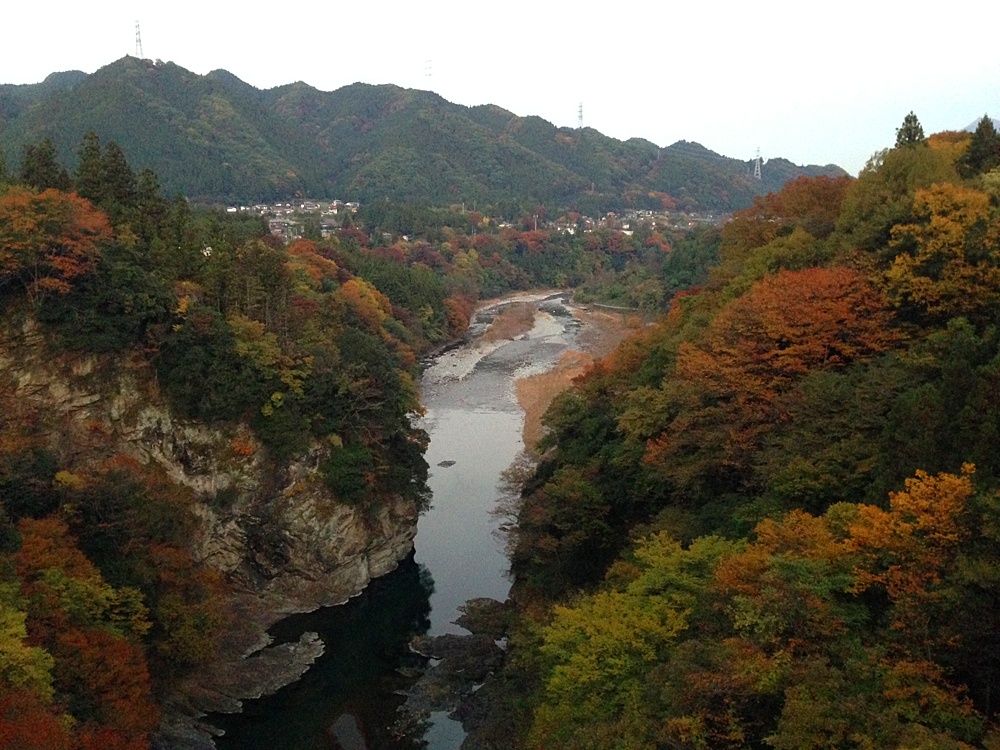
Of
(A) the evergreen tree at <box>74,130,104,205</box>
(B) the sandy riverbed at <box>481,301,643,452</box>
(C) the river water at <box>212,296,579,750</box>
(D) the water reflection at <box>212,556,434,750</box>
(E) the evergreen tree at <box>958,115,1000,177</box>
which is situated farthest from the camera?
(B) the sandy riverbed at <box>481,301,643,452</box>

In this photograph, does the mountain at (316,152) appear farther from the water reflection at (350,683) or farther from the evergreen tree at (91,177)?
the water reflection at (350,683)

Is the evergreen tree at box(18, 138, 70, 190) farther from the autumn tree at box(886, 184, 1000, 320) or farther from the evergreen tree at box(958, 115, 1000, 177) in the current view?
the evergreen tree at box(958, 115, 1000, 177)

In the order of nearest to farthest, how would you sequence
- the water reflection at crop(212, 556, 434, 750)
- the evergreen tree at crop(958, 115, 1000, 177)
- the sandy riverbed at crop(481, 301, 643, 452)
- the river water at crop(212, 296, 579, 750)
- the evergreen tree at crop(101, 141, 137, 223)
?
the water reflection at crop(212, 556, 434, 750)
the river water at crop(212, 296, 579, 750)
the evergreen tree at crop(958, 115, 1000, 177)
the evergreen tree at crop(101, 141, 137, 223)
the sandy riverbed at crop(481, 301, 643, 452)

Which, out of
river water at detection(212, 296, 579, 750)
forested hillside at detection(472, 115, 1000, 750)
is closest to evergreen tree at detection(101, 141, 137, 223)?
river water at detection(212, 296, 579, 750)

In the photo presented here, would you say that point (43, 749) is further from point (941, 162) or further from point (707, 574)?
point (941, 162)

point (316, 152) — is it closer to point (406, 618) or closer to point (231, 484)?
point (231, 484)

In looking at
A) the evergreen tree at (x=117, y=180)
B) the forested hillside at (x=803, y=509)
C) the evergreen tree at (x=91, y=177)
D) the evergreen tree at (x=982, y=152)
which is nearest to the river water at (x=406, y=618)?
the forested hillside at (x=803, y=509)

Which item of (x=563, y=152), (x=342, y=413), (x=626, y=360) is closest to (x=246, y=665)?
(x=342, y=413)
